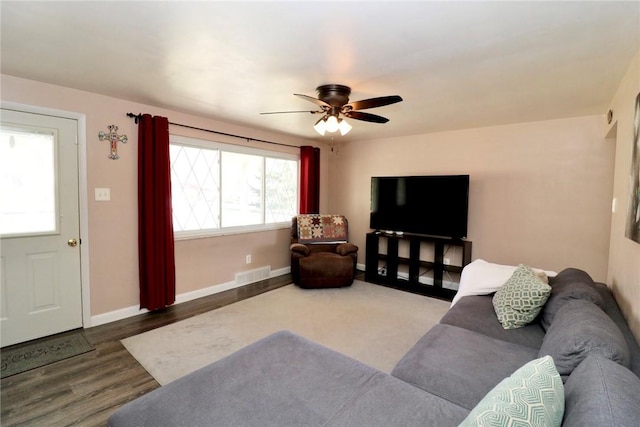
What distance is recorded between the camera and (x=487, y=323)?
2.15 meters

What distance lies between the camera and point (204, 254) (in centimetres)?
411

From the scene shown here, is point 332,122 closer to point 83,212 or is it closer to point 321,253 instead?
point 321,253

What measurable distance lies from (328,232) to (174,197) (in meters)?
2.36

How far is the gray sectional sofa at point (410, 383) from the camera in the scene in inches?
40.5

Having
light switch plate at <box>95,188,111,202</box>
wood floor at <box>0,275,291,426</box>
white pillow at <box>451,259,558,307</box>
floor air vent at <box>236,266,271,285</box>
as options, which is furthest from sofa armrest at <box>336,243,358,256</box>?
light switch plate at <box>95,188,111,202</box>

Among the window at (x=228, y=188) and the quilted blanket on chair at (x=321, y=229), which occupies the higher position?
the window at (x=228, y=188)

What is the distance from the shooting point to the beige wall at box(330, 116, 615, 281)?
3.51m

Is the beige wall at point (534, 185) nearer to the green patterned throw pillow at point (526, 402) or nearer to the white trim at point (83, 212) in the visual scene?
the green patterned throw pillow at point (526, 402)

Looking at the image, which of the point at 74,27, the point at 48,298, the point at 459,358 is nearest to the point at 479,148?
the point at 459,358

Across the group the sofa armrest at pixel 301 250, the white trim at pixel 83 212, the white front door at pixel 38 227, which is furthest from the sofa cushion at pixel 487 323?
the white front door at pixel 38 227

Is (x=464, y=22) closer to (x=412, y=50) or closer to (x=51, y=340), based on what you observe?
(x=412, y=50)

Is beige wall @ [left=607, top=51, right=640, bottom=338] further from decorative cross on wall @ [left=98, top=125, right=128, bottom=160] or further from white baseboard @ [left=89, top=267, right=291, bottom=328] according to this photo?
decorative cross on wall @ [left=98, top=125, right=128, bottom=160]

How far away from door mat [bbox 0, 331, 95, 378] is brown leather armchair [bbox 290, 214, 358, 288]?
8.18 feet

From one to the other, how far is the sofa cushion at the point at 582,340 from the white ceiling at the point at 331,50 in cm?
152
